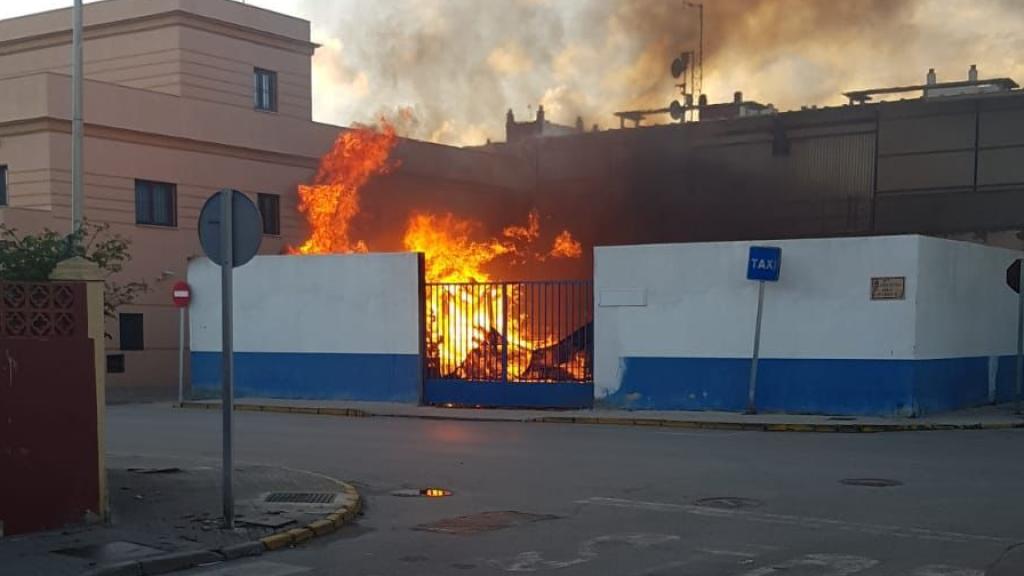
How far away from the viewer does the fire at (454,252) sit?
73.5 ft

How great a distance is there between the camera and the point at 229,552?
8.41 m

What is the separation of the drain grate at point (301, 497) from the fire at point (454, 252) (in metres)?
11.2

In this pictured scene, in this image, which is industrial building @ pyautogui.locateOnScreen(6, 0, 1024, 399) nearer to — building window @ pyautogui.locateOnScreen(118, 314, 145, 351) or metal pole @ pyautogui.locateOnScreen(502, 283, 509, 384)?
building window @ pyautogui.locateOnScreen(118, 314, 145, 351)

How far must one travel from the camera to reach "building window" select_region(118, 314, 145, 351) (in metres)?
27.0

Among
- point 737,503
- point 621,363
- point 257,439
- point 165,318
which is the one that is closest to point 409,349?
point 621,363

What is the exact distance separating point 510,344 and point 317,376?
4.68 m

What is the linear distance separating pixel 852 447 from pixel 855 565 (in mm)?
7777

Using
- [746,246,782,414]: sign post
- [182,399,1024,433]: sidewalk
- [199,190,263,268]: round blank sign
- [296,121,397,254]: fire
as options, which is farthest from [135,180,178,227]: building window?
[199,190,263,268]: round blank sign

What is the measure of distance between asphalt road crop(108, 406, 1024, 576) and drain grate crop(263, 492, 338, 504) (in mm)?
546

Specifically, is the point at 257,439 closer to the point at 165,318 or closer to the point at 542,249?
the point at 165,318

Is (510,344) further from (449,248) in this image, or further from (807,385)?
(449,248)

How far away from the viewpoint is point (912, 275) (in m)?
18.6

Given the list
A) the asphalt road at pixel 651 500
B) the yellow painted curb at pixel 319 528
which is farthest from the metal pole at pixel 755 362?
Answer: the yellow painted curb at pixel 319 528

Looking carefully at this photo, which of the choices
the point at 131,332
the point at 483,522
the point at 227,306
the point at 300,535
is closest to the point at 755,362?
the point at 483,522
